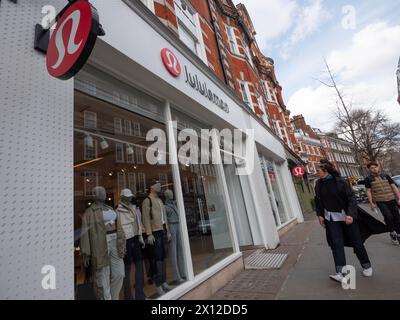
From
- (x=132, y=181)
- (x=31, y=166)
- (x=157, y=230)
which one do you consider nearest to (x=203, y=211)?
(x=157, y=230)

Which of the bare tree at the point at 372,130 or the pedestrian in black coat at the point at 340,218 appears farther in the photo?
the bare tree at the point at 372,130

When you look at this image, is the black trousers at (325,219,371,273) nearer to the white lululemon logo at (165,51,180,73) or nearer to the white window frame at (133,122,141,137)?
the white window frame at (133,122,141,137)

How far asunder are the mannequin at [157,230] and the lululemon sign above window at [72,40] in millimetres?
2483

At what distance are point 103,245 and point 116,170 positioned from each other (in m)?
1.36

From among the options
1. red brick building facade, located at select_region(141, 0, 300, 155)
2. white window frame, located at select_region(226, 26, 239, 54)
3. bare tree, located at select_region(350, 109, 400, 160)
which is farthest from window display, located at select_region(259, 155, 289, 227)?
bare tree, located at select_region(350, 109, 400, 160)

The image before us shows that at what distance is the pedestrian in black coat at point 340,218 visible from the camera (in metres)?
3.86

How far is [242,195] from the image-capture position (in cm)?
797

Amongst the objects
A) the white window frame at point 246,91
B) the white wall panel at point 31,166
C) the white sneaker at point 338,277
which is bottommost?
the white sneaker at point 338,277

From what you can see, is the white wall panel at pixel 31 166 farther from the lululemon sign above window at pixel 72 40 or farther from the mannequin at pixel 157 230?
the mannequin at pixel 157 230

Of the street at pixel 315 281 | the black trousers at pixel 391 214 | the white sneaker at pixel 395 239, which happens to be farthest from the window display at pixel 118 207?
the white sneaker at pixel 395 239

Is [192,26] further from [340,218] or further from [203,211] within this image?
[340,218]

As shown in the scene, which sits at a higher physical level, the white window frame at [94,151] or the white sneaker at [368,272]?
the white window frame at [94,151]
